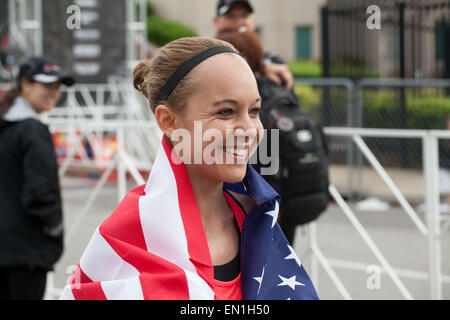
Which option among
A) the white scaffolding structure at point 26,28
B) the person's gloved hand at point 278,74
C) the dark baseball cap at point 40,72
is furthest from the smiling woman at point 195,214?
the white scaffolding structure at point 26,28

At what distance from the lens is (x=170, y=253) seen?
181 centimetres

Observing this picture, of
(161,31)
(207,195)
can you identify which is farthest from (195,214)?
(161,31)

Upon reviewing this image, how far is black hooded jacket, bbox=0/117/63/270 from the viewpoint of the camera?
3.97m

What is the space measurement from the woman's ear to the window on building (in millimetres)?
29264

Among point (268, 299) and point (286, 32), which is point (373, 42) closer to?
point (286, 32)

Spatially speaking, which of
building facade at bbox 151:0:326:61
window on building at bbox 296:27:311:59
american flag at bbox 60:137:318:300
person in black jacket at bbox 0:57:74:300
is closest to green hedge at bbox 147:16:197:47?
building facade at bbox 151:0:326:61

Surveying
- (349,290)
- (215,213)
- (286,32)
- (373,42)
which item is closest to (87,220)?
(349,290)

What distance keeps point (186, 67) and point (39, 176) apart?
2.33 meters

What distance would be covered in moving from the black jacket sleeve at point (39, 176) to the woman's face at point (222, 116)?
7.44 ft

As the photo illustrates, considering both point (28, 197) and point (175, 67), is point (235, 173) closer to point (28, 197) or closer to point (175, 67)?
point (175, 67)

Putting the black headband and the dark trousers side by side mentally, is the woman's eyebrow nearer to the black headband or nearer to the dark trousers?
the black headband

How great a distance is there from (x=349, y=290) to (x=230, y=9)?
9.20 ft

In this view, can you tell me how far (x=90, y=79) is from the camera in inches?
558

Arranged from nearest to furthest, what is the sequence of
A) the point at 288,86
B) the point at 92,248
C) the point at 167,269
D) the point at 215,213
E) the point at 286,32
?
the point at 167,269
the point at 92,248
the point at 215,213
the point at 288,86
the point at 286,32
